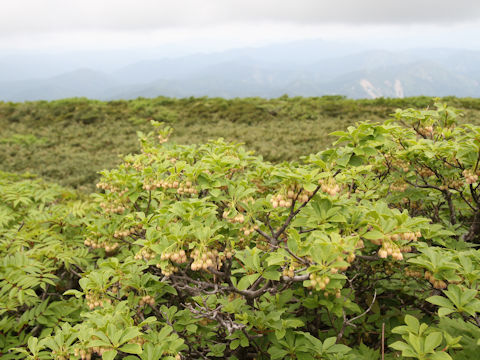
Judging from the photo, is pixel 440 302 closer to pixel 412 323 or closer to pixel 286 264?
pixel 412 323

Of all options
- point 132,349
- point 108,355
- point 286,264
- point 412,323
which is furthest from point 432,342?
point 108,355

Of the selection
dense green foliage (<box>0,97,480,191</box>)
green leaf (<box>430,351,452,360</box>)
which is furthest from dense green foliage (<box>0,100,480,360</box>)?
dense green foliage (<box>0,97,480,191</box>)

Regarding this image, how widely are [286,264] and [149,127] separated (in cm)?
1854

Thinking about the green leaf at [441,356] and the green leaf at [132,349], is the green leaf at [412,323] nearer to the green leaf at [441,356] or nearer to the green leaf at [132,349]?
the green leaf at [441,356]

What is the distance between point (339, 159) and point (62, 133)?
20.2 m

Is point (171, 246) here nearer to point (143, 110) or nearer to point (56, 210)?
point (56, 210)

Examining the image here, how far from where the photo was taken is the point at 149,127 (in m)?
19.2

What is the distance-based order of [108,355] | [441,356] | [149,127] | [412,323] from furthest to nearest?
[149,127] → [412,323] → [108,355] → [441,356]

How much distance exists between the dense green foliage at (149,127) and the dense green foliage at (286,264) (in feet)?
29.7

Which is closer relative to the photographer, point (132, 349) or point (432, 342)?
point (432, 342)

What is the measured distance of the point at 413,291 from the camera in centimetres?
313

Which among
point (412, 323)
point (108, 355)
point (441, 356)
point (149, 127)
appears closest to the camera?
point (441, 356)

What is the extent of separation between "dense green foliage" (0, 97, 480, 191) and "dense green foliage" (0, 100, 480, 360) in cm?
904

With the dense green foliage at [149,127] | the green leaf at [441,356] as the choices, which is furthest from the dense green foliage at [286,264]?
the dense green foliage at [149,127]
